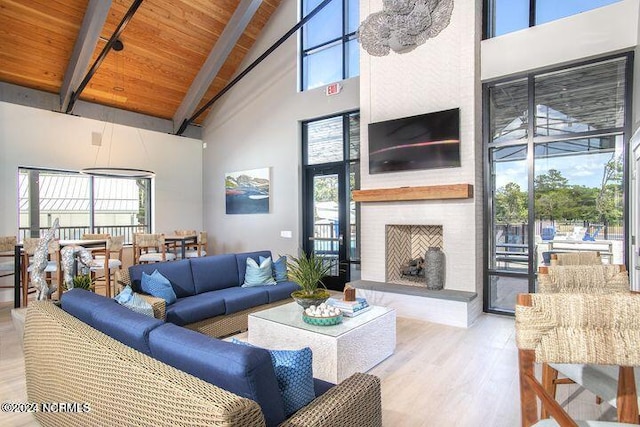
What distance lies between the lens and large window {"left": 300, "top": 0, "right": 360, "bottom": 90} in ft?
21.3

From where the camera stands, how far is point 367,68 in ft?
18.4

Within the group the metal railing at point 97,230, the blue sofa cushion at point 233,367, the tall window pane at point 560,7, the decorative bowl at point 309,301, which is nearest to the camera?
the blue sofa cushion at point 233,367

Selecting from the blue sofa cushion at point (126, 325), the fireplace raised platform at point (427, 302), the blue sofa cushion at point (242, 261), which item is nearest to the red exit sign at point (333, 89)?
the blue sofa cushion at point (242, 261)

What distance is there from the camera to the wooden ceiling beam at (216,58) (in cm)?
645

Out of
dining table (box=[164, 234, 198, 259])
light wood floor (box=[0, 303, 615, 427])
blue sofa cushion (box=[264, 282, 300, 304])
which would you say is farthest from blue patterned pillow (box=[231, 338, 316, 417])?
dining table (box=[164, 234, 198, 259])

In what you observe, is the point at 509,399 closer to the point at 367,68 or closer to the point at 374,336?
the point at 374,336

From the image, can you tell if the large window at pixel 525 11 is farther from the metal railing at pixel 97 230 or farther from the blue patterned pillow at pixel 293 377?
the metal railing at pixel 97 230

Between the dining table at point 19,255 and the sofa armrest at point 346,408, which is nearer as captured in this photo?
the sofa armrest at point 346,408

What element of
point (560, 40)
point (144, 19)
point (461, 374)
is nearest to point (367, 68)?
point (560, 40)

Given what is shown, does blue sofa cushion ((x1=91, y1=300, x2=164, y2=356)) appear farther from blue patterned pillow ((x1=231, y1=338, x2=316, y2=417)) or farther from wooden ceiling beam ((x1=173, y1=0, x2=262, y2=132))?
wooden ceiling beam ((x1=173, y1=0, x2=262, y2=132))

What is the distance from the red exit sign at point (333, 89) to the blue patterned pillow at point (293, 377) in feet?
18.4

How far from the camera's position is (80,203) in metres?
7.16

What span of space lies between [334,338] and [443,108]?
3.54 meters

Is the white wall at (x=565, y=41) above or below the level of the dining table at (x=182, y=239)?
above
